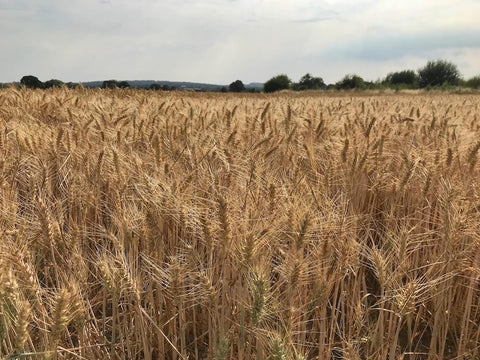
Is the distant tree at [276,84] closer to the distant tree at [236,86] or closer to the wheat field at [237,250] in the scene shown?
the distant tree at [236,86]

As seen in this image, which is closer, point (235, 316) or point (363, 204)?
point (235, 316)

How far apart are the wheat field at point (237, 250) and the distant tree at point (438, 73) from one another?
55.2 metres

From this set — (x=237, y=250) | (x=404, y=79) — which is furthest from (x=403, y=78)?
(x=237, y=250)

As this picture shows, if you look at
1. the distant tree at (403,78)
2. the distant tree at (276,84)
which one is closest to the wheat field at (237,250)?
the distant tree at (276,84)

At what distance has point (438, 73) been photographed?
52.9 m

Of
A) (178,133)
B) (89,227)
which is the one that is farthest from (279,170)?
(89,227)

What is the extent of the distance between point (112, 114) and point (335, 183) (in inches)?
76.5

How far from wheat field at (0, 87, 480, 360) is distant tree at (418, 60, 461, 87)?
181ft

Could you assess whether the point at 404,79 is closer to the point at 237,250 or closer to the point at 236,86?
the point at 236,86

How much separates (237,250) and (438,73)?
192 ft

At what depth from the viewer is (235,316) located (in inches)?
61.9

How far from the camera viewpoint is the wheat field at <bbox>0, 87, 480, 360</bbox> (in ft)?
4.37

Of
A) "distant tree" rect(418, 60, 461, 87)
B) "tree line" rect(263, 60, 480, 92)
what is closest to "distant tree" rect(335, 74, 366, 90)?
"tree line" rect(263, 60, 480, 92)

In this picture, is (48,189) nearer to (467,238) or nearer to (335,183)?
(335,183)
